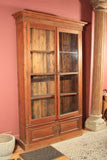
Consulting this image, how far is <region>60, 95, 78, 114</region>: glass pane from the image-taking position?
3.31 meters

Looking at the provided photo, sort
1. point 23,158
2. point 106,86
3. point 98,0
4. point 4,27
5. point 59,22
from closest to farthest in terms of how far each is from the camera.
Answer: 1. point 23,158
2. point 4,27
3. point 59,22
4. point 98,0
5. point 106,86

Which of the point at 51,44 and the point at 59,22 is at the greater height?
the point at 59,22

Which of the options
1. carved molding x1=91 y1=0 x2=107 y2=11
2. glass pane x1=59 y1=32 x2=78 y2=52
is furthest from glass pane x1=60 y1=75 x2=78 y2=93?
carved molding x1=91 y1=0 x2=107 y2=11

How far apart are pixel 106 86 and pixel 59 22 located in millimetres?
2026

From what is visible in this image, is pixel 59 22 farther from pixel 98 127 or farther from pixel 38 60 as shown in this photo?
pixel 98 127

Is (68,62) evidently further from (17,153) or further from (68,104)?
(17,153)

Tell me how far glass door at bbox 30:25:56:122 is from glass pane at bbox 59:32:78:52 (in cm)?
18

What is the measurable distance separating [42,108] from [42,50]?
2.98 feet

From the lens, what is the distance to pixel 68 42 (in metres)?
3.33

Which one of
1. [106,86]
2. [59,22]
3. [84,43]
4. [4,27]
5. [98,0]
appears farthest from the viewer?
[106,86]

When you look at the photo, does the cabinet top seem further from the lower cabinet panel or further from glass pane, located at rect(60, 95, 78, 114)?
the lower cabinet panel

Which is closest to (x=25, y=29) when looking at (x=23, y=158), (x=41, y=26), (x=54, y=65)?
(x=41, y=26)

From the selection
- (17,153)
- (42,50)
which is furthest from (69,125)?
(42,50)

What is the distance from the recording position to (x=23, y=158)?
2.68 metres
